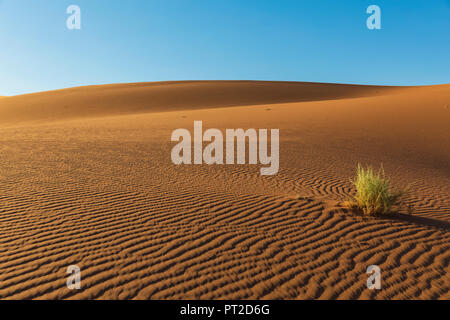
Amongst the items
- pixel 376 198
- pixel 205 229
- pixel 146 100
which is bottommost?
pixel 205 229

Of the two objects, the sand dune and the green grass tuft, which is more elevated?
the sand dune

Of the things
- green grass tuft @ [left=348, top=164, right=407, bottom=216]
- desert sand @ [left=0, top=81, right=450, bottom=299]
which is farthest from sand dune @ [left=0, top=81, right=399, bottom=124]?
green grass tuft @ [left=348, top=164, right=407, bottom=216]

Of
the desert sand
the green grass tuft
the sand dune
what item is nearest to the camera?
the desert sand

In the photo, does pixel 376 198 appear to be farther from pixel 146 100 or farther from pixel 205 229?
pixel 146 100

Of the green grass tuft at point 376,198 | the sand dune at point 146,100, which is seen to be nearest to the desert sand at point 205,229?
the green grass tuft at point 376,198

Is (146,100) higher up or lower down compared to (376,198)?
higher up

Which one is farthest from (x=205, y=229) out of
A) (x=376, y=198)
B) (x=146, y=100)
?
(x=146, y=100)

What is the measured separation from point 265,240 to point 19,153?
32.0 feet

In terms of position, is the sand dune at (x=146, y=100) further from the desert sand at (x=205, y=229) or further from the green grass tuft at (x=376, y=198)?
the green grass tuft at (x=376, y=198)

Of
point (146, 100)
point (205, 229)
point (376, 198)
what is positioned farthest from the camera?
point (146, 100)

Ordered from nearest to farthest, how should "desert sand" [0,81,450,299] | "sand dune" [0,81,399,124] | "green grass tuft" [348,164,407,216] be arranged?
1. "desert sand" [0,81,450,299]
2. "green grass tuft" [348,164,407,216]
3. "sand dune" [0,81,399,124]

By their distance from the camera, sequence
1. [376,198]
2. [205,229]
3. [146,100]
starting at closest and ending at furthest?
[205,229]
[376,198]
[146,100]

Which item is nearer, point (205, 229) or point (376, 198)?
point (205, 229)

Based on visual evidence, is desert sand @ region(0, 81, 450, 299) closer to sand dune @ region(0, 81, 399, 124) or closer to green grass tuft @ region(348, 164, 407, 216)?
green grass tuft @ region(348, 164, 407, 216)
